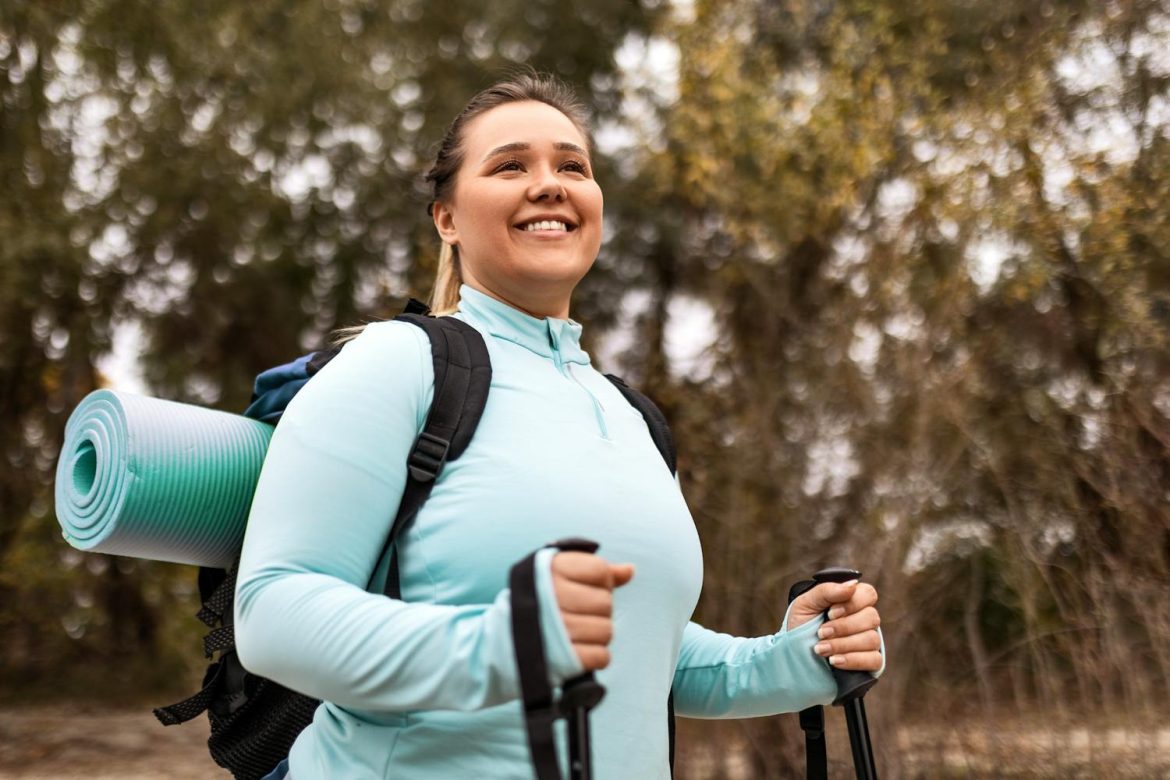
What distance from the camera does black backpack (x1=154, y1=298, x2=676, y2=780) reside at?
1.47 metres

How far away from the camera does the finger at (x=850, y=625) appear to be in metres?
1.65

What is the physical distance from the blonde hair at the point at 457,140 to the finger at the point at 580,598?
2.25 ft

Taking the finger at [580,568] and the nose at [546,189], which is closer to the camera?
the finger at [580,568]

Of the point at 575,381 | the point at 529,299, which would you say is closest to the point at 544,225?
the point at 529,299

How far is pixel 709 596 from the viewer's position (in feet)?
19.2

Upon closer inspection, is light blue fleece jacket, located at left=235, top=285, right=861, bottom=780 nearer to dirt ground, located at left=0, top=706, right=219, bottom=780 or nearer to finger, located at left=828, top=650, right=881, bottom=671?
finger, located at left=828, top=650, right=881, bottom=671

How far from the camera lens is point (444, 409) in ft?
4.71

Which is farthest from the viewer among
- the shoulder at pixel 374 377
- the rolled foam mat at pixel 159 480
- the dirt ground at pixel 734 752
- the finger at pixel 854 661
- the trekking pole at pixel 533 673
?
the dirt ground at pixel 734 752

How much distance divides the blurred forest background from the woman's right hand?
3.95 metres

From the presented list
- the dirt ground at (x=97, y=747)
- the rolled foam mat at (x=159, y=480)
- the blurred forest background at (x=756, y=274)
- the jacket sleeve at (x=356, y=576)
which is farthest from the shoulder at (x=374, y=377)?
the dirt ground at (x=97, y=747)

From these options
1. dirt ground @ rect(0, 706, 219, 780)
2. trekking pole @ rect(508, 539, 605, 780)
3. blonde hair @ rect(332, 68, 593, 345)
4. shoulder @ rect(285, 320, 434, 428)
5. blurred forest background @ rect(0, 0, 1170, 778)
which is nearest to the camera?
trekking pole @ rect(508, 539, 605, 780)

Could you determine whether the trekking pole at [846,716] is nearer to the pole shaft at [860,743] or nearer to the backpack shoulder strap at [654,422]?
the pole shaft at [860,743]

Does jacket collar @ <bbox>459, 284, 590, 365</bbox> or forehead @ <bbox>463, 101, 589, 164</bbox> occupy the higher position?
forehead @ <bbox>463, 101, 589, 164</bbox>

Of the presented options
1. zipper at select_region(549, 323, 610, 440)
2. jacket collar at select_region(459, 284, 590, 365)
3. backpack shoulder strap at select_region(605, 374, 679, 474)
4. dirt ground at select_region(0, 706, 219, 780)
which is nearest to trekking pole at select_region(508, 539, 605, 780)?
zipper at select_region(549, 323, 610, 440)
